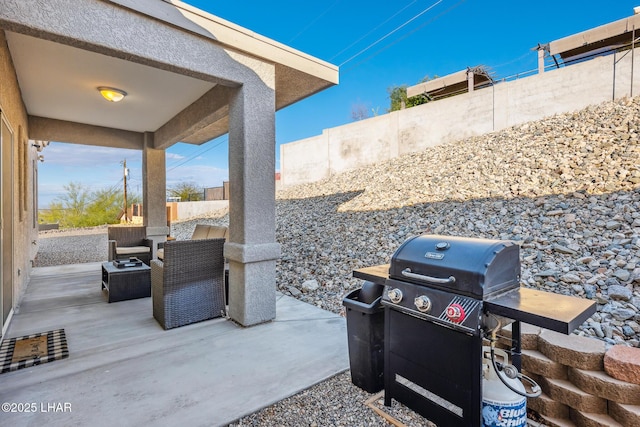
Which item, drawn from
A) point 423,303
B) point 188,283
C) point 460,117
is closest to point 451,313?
point 423,303

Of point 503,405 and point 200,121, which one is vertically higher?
point 200,121

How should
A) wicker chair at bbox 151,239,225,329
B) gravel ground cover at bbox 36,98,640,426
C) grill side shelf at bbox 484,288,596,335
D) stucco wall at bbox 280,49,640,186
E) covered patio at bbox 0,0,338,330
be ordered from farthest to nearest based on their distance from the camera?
stucco wall at bbox 280,49,640,186 < wicker chair at bbox 151,239,225,329 < gravel ground cover at bbox 36,98,640,426 < covered patio at bbox 0,0,338,330 < grill side shelf at bbox 484,288,596,335

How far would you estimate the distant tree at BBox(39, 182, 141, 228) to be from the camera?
60.4 ft

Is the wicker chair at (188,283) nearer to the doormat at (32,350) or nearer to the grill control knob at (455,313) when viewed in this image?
the doormat at (32,350)

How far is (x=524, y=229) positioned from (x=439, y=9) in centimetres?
807

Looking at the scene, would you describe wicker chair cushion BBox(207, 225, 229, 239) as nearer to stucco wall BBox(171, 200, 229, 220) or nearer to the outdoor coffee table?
the outdoor coffee table

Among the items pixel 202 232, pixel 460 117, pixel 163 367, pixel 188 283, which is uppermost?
pixel 460 117

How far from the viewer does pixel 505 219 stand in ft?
18.7

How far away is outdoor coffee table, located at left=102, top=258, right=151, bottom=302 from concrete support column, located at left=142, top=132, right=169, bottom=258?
2516 millimetres

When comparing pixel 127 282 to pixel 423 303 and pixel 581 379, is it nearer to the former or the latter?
pixel 423 303

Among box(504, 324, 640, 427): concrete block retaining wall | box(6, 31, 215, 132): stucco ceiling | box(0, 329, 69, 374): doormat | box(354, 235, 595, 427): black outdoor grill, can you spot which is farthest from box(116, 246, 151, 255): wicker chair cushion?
box(504, 324, 640, 427): concrete block retaining wall

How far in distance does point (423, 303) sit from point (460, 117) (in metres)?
10.4

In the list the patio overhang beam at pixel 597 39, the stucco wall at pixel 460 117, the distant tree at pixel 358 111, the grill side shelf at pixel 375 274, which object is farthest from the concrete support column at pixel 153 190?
the distant tree at pixel 358 111

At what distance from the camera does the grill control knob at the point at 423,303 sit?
1841mm
